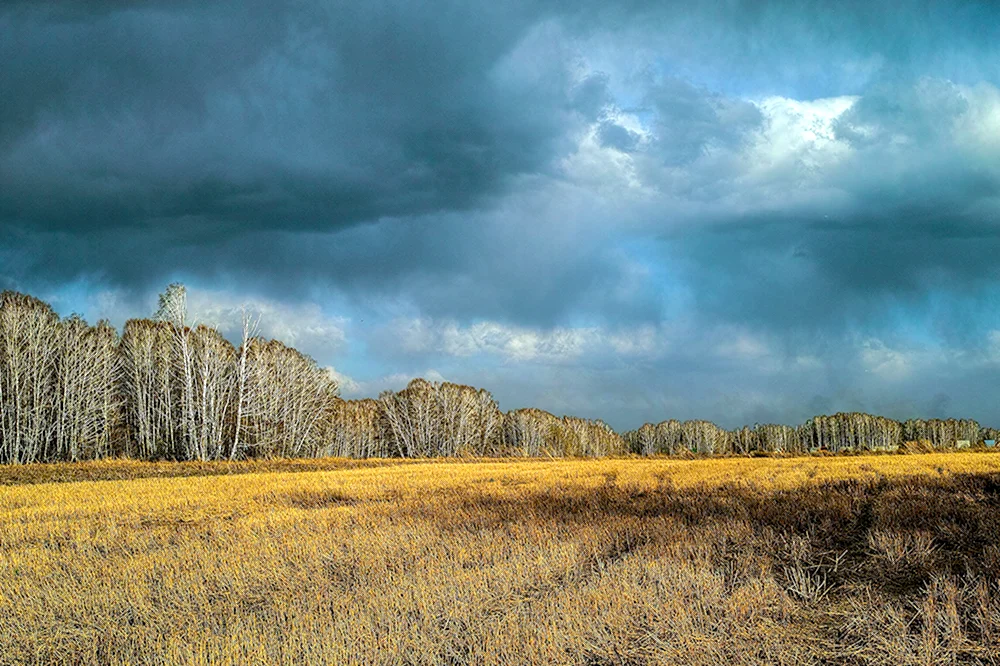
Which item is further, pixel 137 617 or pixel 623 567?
pixel 623 567

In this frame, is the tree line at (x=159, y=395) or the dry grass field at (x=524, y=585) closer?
the dry grass field at (x=524, y=585)

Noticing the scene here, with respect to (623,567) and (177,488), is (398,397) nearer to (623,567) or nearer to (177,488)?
(177,488)

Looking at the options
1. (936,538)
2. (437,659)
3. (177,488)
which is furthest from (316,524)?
(177,488)

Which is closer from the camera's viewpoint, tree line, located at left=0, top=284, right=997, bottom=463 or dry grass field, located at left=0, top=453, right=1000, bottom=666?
dry grass field, located at left=0, top=453, right=1000, bottom=666

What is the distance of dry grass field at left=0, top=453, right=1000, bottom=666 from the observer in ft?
20.6

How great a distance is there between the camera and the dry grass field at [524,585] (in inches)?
247

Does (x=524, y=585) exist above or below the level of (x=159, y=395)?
below

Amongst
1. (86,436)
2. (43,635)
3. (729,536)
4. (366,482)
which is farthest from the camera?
(86,436)

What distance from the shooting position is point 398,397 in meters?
102

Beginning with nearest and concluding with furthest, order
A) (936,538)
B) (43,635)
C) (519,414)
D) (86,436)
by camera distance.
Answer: (43,635) < (936,538) < (86,436) < (519,414)

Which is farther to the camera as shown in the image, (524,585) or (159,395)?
(159,395)

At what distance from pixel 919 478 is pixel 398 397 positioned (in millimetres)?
86362

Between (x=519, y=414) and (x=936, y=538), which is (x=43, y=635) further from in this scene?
(x=519, y=414)

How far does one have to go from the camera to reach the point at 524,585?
8359 mm
